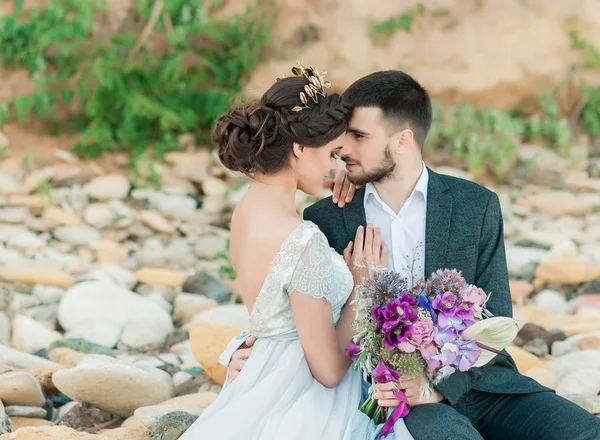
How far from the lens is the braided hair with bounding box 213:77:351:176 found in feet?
12.3

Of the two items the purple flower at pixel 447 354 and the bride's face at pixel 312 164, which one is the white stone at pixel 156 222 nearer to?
the bride's face at pixel 312 164

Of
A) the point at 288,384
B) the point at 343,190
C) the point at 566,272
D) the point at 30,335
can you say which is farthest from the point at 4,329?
the point at 566,272

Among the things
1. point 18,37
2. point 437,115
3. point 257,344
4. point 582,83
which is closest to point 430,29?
point 437,115

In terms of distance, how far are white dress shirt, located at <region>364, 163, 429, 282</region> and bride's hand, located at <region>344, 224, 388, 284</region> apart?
0.61 ft

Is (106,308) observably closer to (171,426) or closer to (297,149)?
(171,426)

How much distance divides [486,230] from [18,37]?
8.34 meters

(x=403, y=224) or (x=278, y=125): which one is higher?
(x=278, y=125)

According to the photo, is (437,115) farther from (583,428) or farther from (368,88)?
(583,428)

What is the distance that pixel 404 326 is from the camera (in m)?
3.36

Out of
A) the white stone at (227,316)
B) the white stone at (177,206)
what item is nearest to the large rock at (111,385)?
the white stone at (227,316)

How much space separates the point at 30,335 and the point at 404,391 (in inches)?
143

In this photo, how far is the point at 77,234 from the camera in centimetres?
923

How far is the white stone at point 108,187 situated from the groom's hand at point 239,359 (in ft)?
20.8

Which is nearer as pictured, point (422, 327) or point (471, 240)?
point (422, 327)
